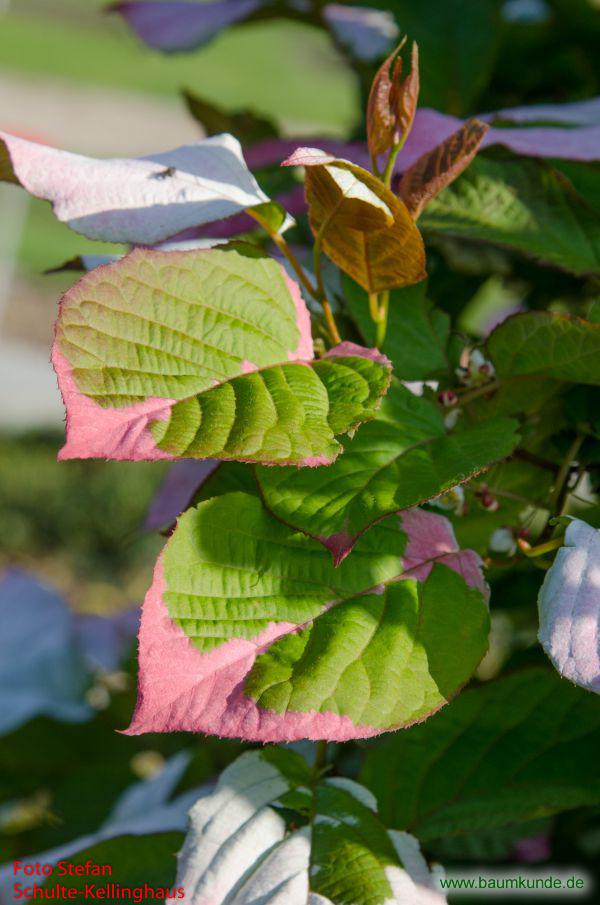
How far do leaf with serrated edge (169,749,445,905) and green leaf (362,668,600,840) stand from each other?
0.06m

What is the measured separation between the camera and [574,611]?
403 mm

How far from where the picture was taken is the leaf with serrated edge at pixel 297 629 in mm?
401

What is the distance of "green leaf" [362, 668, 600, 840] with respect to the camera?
0.54 meters

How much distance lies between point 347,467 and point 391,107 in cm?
16

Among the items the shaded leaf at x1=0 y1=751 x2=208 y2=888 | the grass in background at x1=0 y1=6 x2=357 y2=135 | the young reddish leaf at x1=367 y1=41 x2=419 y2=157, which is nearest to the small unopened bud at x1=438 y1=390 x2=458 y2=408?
the young reddish leaf at x1=367 y1=41 x2=419 y2=157

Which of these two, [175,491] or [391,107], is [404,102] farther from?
[175,491]

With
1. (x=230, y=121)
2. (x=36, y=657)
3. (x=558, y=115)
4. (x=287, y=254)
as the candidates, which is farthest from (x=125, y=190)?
(x=36, y=657)

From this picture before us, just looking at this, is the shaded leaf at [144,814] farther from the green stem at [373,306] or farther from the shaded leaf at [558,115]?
the shaded leaf at [558,115]

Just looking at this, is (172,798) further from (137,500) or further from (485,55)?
(137,500)

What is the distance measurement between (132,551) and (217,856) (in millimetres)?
3388

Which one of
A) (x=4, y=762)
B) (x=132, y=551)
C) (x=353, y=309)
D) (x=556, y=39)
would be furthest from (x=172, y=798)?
(x=132, y=551)

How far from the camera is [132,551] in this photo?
380 centimetres

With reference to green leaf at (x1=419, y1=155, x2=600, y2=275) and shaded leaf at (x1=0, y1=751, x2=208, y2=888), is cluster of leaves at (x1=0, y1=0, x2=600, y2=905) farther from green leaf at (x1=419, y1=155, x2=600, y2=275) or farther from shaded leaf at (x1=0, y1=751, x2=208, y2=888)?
shaded leaf at (x1=0, y1=751, x2=208, y2=888)

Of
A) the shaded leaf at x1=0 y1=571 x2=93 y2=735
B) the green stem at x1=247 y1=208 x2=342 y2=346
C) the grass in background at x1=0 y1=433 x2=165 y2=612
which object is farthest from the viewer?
the grass in background at x1=0 y1=433 x2=165 y2=612
